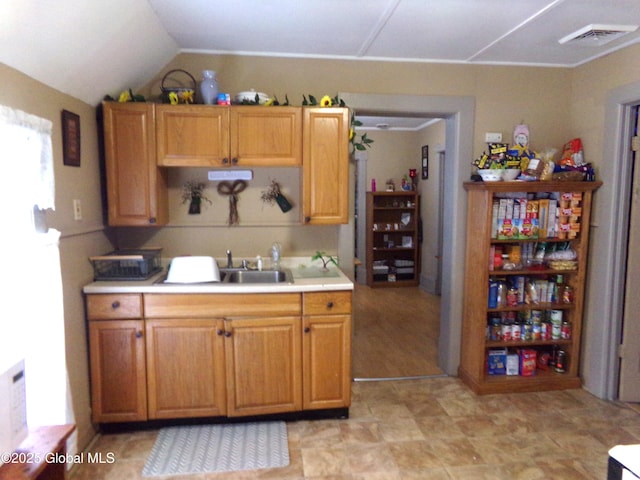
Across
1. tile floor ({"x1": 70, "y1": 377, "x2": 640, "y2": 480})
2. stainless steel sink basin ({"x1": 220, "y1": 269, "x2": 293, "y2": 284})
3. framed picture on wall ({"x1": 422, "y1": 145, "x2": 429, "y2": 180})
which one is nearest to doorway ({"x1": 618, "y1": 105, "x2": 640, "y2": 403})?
tile floor ({"x1": 70, "y1": 377, "x2": 640, "y2": 480})

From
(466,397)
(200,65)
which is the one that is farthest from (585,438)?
(200,65)

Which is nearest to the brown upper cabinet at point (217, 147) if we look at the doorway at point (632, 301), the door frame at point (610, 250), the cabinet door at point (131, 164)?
the cabinet door at point (131, 164)

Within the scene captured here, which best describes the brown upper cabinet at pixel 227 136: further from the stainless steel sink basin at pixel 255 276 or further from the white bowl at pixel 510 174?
the white bowl at pixel 510 174

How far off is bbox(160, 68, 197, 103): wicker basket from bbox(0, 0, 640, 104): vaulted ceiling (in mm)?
100

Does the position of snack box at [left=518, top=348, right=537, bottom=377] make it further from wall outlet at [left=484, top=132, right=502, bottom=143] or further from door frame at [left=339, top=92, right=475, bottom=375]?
wall outlet at [left=484, top=132, right=502, bottom=143]

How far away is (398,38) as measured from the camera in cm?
274

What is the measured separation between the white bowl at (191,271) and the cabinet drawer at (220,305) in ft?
0.40

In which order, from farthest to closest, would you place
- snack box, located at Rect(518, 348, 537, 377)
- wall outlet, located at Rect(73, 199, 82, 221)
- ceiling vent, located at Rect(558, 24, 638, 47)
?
snack box, located at Rect(518, 348, 537, 377) < ceiling vent, located at Rect(558, 24, 638, 47) < wall outlet, located at Rect(73, 199, 82, 221)

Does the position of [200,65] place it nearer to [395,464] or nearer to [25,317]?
[25,317]

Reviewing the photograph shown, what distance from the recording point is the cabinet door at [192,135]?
8.71ft

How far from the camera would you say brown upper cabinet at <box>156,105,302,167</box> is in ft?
8.73

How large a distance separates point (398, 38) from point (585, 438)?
8.86 ft

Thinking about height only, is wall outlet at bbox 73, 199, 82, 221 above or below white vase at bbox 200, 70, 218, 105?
below

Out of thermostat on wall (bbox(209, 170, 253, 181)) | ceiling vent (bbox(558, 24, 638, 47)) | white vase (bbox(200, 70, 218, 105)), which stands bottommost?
thermostat on wall (bbox(209, 170, 253, 181))
